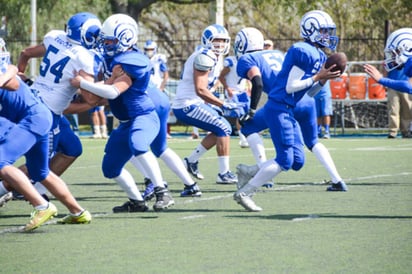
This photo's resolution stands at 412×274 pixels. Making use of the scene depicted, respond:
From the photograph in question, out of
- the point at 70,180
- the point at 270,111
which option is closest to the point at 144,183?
the point at 70,180

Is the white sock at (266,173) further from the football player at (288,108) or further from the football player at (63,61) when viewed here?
the football player at (63,61)

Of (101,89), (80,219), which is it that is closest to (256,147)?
(101,89)

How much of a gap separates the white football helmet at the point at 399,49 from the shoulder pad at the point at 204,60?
2.01 m

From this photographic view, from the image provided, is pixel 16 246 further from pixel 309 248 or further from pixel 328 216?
pixel 328 216

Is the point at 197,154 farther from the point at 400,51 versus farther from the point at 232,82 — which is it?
the point at 232,82

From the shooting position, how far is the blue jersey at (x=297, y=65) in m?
8.84

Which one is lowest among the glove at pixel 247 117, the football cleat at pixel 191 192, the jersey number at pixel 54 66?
the football cleat at pixel 191 192

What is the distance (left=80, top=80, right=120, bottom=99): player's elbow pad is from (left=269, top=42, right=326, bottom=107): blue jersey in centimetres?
158

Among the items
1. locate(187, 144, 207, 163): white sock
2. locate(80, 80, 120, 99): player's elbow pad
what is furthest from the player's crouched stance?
locate(187, 144, 207, 163): white sock

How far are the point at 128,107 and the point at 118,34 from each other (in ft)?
2.18

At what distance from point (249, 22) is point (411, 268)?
30088 millimetres

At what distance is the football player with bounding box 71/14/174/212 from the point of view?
8414mm

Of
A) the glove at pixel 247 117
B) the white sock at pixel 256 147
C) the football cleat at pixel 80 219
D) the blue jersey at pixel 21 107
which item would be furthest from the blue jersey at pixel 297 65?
the blue jersey at pixel 21 107

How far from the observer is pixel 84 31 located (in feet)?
29.2
